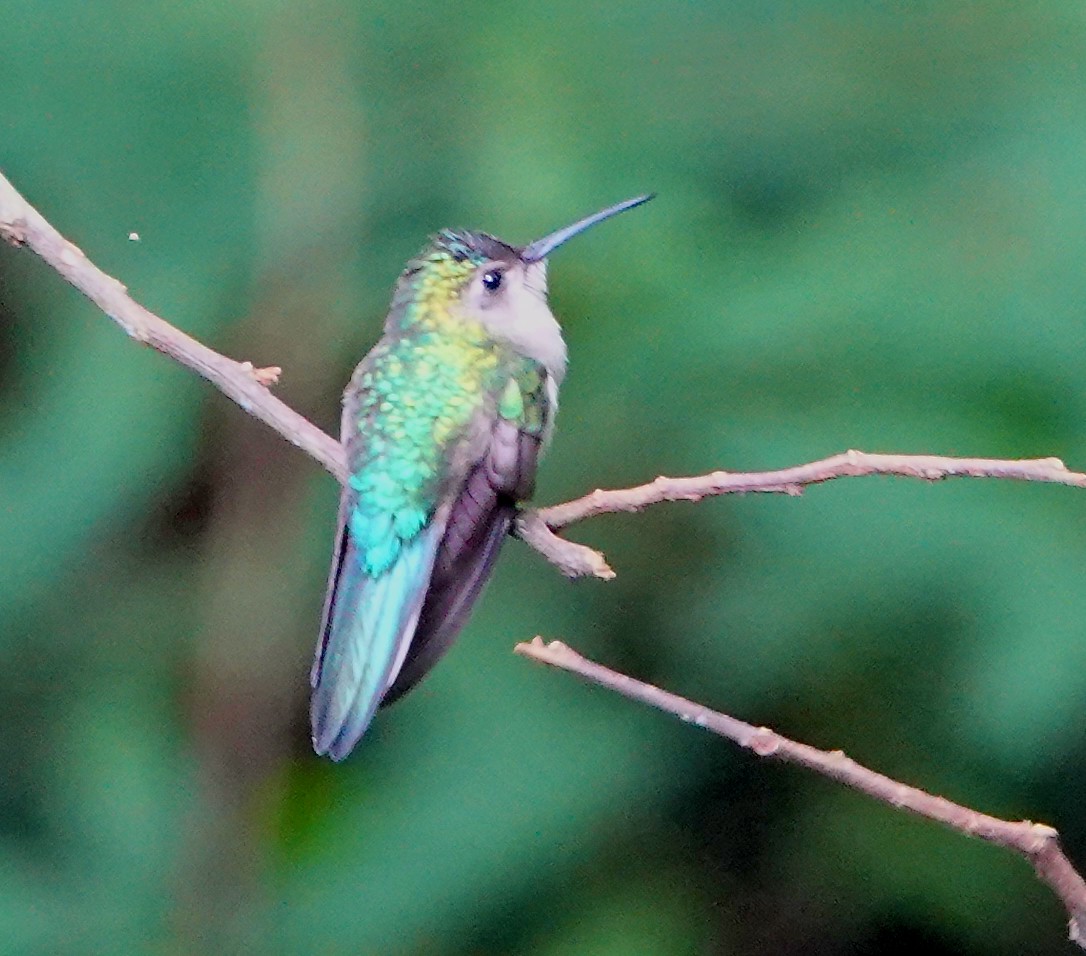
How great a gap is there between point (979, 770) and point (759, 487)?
46cm

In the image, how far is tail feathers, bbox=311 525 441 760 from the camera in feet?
2.38

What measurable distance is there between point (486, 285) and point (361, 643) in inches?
11.4

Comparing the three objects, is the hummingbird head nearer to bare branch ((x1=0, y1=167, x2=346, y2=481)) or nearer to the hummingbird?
the hummingbird

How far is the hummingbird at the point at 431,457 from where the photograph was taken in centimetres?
74

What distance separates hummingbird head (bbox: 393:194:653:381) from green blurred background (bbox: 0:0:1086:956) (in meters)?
0.10

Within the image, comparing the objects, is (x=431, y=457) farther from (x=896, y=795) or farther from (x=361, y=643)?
(x=896, y=795)

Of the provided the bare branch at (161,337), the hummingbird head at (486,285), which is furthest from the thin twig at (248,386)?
the hummingbird head at (486,285)

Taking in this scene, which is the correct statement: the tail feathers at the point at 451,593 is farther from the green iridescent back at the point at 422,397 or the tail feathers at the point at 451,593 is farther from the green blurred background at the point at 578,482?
the green blurred background at the point at 578,482

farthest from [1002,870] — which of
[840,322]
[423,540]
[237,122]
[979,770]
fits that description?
[237,122]

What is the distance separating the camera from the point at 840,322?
40.4 inches

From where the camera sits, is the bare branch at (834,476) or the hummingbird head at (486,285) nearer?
the bare branch at (834,476)

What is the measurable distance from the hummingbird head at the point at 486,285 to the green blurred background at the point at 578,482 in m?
0.10

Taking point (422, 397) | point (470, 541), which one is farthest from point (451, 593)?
point (422, 397)

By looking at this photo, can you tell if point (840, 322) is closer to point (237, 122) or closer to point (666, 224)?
point (666, 224)
